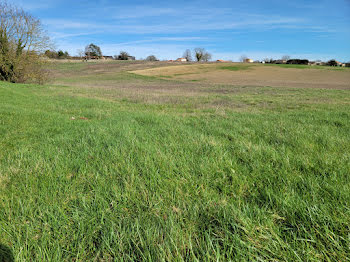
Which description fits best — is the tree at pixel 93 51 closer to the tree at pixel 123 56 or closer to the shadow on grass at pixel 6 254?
the tree at pixel 123 56

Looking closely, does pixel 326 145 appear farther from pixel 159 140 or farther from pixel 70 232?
pixel 70 232

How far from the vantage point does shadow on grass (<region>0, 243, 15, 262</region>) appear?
1.26 m

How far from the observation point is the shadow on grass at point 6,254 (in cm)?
126

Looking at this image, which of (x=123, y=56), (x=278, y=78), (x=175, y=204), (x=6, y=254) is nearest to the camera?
(x=6, y=254)

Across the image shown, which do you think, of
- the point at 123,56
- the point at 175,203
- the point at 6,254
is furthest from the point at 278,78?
the point at 123,56

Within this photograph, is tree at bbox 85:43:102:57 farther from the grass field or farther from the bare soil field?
the grass field

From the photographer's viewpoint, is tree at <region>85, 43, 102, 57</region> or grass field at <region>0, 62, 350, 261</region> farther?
tree at <region>85, 43, 102, 57</region>

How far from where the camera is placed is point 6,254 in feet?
4.25

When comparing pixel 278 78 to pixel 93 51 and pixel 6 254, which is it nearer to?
pixel 6 254

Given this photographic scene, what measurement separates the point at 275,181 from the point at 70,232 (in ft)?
6.89

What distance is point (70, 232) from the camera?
1474mm

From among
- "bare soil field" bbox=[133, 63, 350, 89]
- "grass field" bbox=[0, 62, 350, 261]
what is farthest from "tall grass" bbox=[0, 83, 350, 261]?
"bare soil field" bbox=[133, 63, 350, 89]

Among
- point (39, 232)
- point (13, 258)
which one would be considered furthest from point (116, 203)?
point (13, 258)

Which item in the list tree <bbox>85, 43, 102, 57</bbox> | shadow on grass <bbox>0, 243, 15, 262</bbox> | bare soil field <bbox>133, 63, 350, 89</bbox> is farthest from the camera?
tree <bbox>85, 43, 102, 57</bbox>
